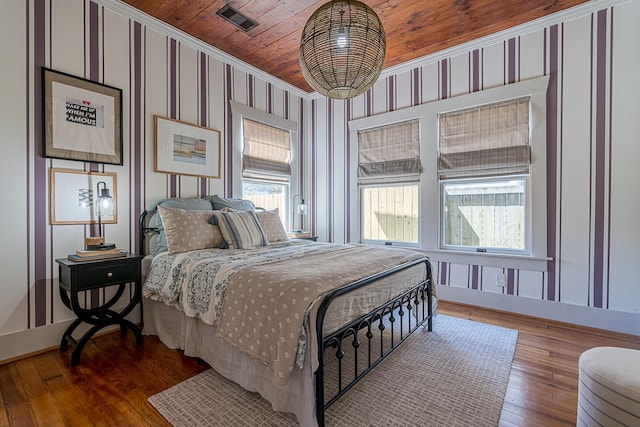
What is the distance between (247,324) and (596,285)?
3143 millimetres

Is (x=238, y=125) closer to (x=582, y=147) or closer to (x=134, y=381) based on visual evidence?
(x=134, y=381)

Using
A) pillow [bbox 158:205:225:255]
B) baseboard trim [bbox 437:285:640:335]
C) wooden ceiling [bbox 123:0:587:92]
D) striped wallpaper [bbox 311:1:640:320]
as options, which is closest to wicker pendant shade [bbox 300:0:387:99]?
wooden ceiling [bbox 123:0:587:92]

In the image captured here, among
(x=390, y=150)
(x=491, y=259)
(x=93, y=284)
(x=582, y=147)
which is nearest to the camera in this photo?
(x=93, y=284)

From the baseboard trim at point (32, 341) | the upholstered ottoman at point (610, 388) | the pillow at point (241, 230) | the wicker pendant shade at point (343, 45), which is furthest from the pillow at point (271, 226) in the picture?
the upholstered ottoman at point (610, 388)

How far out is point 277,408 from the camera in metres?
1.48

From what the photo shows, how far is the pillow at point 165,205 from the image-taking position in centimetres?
→ 261

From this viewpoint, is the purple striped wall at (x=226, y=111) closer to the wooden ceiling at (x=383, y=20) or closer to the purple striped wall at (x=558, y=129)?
the purple striped wall at (x=558, y=129)

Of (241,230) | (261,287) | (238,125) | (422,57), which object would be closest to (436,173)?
(422,57)

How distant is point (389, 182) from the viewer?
395cm

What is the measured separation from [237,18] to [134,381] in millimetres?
3094

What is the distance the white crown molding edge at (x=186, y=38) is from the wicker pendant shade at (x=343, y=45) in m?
1.92

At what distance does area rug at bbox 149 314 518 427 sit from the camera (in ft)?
5.01

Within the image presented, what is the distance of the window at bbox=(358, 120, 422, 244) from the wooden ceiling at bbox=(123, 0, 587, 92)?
3.11 ft

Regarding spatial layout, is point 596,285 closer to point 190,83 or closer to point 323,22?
point 323,22
